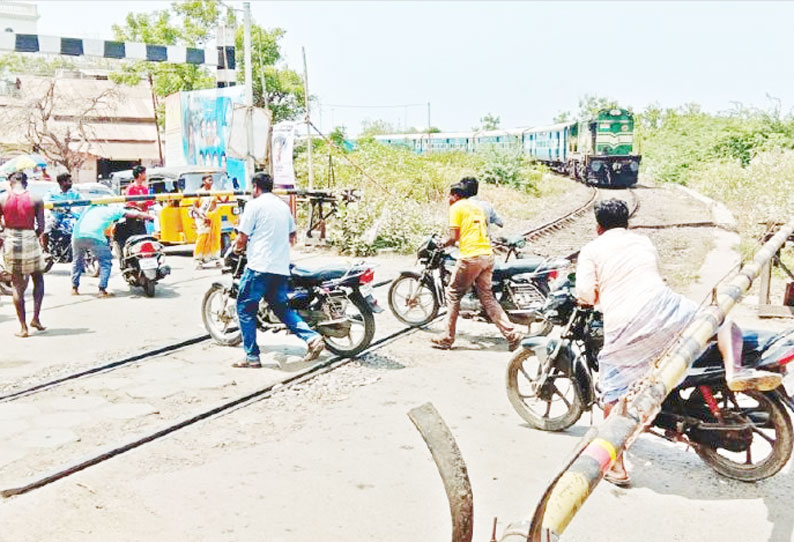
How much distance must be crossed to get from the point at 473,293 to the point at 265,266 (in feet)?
8.29

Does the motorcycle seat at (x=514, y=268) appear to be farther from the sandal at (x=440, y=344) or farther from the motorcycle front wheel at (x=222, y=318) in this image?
the motorcycle front wheel at (x=222, y=318)

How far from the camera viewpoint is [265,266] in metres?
7.15

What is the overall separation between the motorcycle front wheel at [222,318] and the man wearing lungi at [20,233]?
6.43 ft

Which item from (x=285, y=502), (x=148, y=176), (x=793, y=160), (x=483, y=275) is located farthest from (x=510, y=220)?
(x=285, y=502)

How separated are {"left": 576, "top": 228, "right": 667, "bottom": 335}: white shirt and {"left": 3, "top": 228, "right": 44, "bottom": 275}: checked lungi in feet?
20.6

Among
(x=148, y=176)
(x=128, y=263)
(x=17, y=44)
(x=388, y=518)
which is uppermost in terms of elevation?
(x=17, y=44)

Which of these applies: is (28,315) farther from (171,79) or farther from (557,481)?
(171,79)

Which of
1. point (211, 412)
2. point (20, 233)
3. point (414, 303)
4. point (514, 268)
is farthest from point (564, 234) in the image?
point (211, 412)

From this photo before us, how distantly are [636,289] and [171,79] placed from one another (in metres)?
43.0

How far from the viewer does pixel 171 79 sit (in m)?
43.9

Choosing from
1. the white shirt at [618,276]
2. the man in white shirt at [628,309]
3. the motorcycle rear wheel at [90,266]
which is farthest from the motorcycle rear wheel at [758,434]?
the motorcycle rear wheel at [90,266]

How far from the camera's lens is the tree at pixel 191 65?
136 ft

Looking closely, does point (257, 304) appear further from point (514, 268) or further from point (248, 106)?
point (248, 106)

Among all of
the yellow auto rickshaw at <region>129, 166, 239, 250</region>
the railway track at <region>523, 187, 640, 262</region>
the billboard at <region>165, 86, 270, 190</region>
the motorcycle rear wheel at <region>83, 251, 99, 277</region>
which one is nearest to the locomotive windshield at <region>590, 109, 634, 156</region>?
the railway track at <region>523, 187, 640, 262</region>
